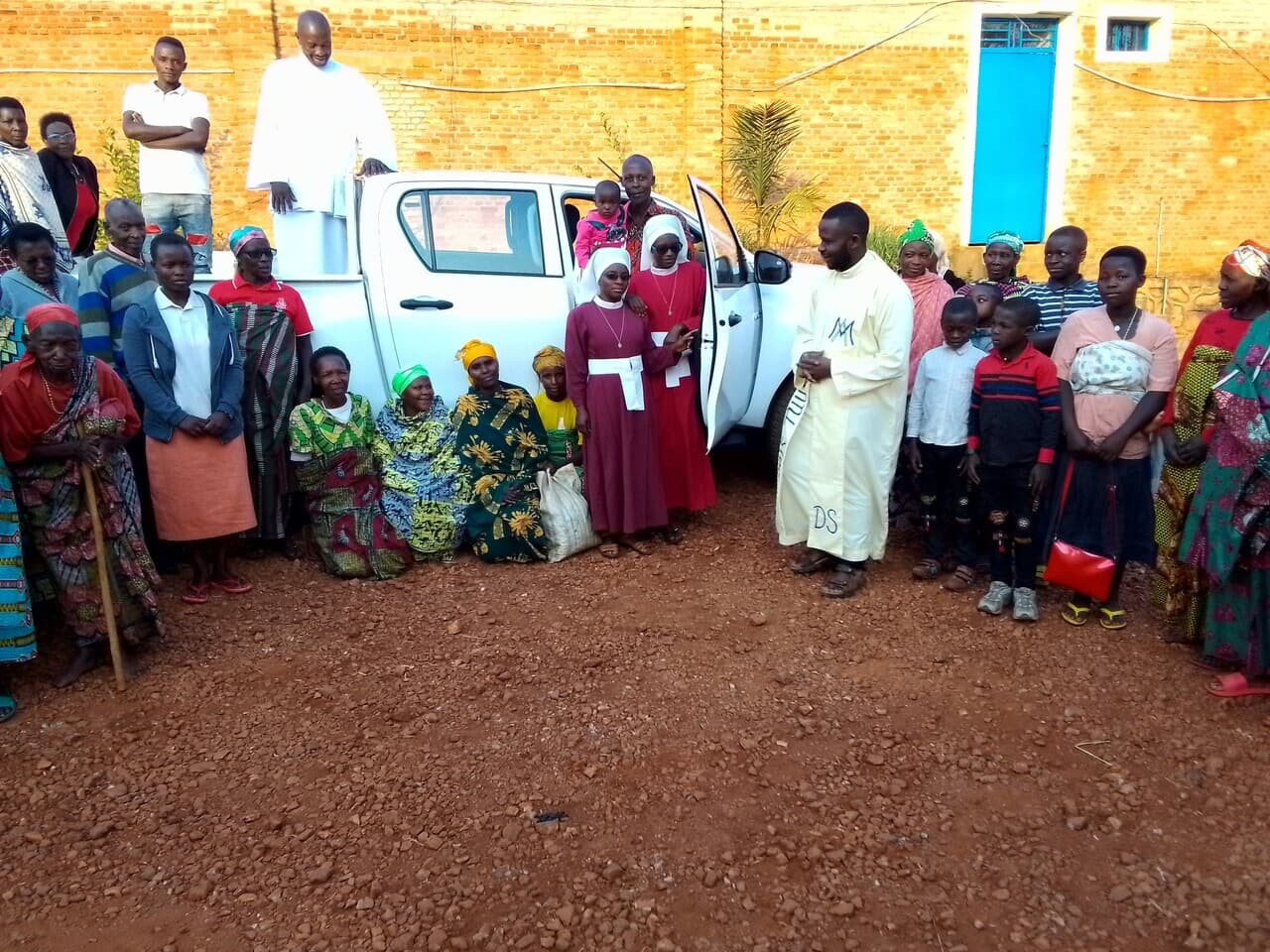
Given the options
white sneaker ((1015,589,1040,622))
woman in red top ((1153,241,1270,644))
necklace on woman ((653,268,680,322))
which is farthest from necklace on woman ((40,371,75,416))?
woman in red top ((1153,241,1270,644))

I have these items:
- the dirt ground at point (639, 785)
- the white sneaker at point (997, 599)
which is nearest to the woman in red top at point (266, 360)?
the dirt ground at point (639, 785)

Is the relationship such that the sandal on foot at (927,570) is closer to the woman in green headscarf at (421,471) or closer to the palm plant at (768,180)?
the woman in green headscarf at (421,471)

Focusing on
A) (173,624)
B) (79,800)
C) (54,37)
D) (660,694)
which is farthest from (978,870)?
(54,37)

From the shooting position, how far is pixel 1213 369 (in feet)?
11.6

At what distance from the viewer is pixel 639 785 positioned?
2.97 meters

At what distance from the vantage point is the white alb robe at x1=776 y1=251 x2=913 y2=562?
4.18 meters

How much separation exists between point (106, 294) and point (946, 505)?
4.00 meters

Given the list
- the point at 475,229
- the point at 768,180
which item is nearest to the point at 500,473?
the point at 475,229

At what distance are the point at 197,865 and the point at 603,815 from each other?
1133mm

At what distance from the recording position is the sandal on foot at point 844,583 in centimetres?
441

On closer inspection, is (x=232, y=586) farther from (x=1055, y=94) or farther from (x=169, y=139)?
(x=1055, y=94)

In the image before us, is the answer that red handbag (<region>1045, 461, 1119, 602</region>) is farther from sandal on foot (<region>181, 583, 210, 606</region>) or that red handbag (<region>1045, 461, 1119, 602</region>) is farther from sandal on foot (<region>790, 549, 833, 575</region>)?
sandal on foot (<region>181, 583, 210, 606</region>)

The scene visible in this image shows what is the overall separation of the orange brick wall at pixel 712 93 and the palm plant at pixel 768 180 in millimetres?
216

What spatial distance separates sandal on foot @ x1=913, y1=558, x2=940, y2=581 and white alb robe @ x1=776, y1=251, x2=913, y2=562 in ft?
Result: 0.98
